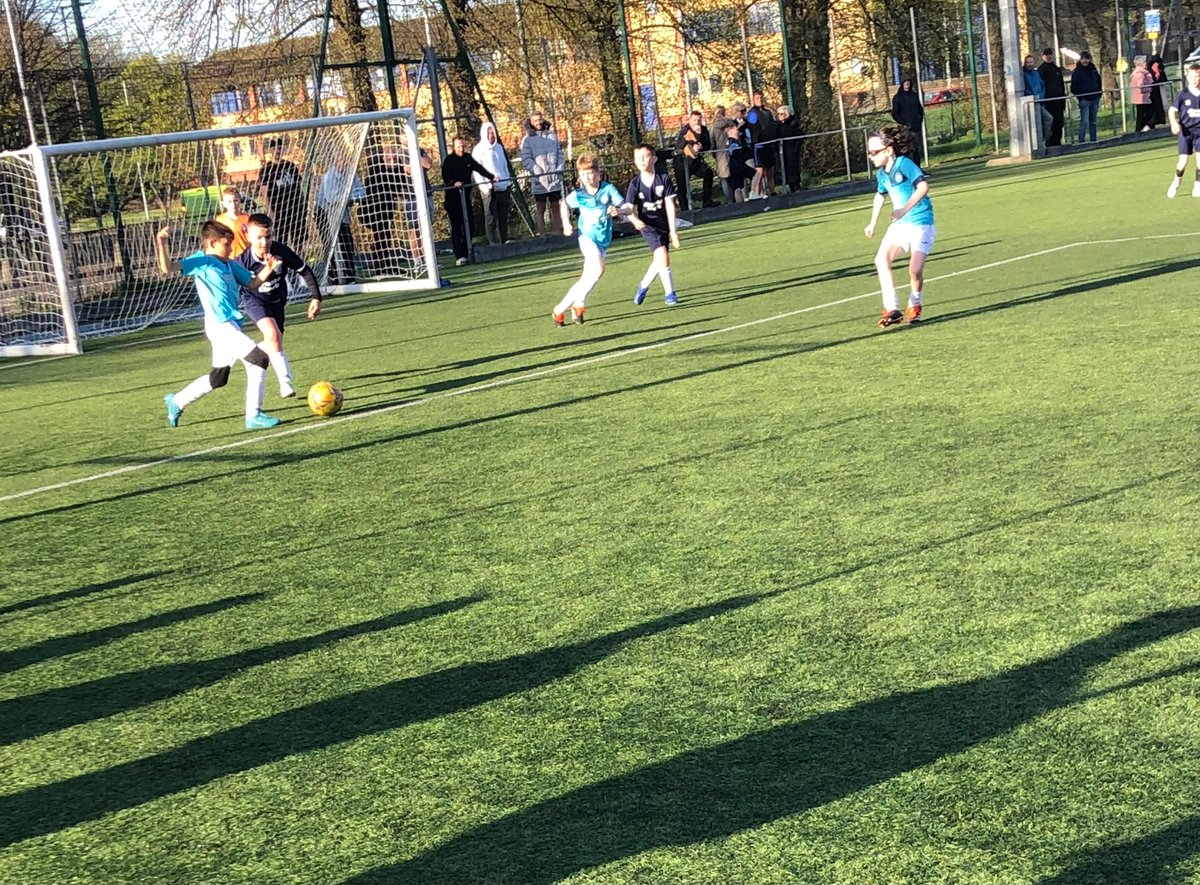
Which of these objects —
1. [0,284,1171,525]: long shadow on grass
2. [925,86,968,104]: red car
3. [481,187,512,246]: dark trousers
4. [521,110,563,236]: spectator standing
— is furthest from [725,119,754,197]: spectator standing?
[0,284,1171,525]: long shadow on grass

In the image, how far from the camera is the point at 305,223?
21.1 meters

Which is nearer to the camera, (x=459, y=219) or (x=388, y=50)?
(x=459, y=219)

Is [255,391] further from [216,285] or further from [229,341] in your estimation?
[216,285]

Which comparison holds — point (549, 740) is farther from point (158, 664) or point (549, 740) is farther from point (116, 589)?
point (116, 589)

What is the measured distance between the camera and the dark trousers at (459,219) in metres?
23.5

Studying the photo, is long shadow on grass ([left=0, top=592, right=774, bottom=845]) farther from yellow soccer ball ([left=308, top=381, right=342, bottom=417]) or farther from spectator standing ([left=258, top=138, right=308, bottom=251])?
spectator standing ([left=258, top=138, right=308, bottom=251])

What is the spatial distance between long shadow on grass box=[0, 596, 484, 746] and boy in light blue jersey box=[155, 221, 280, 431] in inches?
198

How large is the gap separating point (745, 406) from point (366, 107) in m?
20.2

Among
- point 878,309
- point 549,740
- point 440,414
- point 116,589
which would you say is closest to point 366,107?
Answer: point 878,309

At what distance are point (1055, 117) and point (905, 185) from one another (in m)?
23.8

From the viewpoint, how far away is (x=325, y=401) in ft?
34.3

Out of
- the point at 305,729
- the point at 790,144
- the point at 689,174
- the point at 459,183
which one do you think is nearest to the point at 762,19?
the point at 790,144

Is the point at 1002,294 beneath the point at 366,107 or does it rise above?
beneath

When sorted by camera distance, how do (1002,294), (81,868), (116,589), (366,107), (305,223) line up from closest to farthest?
(81,868)
(116,589)
(1002,294)
(305,223)
(366,107)
